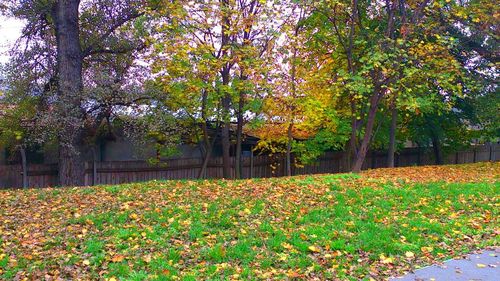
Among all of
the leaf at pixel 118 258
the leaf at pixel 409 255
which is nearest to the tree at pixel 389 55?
the leaf at pixel 409 255

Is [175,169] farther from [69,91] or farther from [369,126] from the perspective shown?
[369,126]

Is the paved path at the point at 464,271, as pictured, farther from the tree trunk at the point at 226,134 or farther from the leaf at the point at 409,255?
the tree trunk at the point at 226,134

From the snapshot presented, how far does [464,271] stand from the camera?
17.7ft

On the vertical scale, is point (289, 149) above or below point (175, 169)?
above

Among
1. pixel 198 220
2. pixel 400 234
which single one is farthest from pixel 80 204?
pixel 400 234

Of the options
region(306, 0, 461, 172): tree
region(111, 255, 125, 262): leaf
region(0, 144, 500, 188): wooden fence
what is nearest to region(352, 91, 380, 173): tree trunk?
region(306, 0, 461, 172): tree

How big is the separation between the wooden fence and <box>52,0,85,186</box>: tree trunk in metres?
3.05

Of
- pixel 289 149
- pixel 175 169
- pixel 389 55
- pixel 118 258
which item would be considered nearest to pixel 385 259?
pixel 118 258

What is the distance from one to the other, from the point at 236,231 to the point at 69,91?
761cm

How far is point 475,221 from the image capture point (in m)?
7.71

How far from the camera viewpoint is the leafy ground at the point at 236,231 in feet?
17.5

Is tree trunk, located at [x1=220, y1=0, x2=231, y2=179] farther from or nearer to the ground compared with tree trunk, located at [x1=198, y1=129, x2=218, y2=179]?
farther from the ground

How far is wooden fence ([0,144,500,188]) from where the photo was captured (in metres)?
16.0

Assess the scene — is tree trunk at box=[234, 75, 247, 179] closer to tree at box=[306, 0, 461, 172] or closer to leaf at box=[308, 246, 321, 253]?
tree at box=[306, 0, 461, 172]
